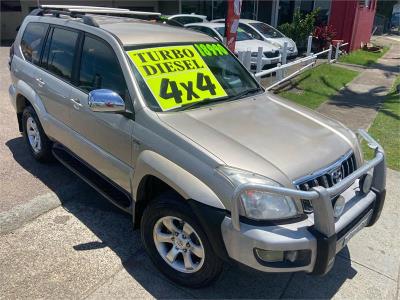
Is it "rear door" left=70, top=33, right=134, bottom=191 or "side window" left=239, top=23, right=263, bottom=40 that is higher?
"rear door" left=70, top=33, right=134, bottom=191

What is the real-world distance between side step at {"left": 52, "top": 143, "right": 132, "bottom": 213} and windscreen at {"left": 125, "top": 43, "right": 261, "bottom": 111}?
2.96 ft

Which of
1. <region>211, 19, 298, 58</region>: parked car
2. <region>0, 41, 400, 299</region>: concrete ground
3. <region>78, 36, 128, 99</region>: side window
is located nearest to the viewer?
<region>0, 41, 400, 299</region>: concrete ground

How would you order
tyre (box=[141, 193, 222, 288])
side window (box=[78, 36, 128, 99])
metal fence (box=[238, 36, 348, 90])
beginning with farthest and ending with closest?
1. metal fence (box=[238, 36, 348, 90])
2. side window (box=[78, 36, 128, 99])
3. tyre (box=[141, 193, 222, 288])

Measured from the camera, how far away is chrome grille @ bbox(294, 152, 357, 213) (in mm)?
2635

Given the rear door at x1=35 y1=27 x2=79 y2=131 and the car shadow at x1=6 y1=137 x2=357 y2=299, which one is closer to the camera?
the car shadow at x1=6 y1=137 x2=357 y2=299

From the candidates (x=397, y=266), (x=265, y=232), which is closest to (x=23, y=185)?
(x=265, y=232)

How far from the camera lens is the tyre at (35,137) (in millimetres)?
4703

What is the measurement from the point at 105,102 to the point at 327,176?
175 centimetres

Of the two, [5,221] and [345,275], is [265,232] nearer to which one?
[345,275]

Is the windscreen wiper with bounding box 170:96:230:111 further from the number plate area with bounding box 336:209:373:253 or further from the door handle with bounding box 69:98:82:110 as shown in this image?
the number plate area with bounding box 336:209:373:253

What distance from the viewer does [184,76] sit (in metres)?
3.49

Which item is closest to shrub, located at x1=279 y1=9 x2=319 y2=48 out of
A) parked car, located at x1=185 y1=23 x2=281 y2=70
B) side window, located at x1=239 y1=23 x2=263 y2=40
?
side window, located at x1=239 y1=23 x2=263 y2=40

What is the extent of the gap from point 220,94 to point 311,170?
127 centimetres

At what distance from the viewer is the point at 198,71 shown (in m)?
3.64
